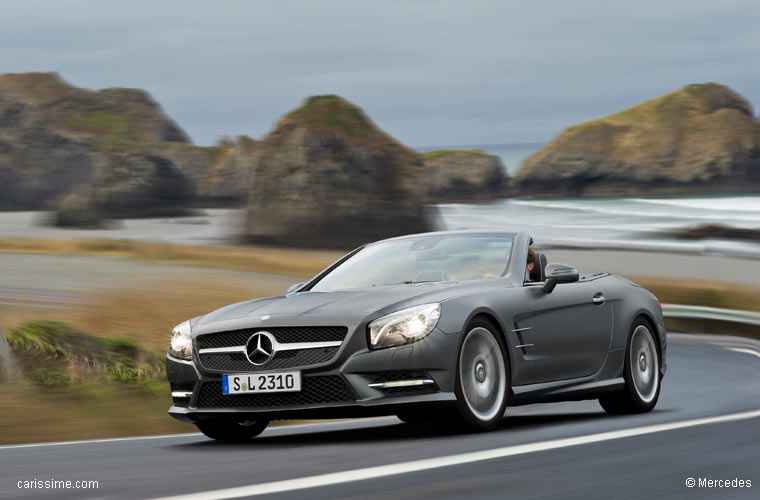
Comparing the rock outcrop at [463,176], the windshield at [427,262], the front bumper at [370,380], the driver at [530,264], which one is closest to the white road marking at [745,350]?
the driver at [530,264]

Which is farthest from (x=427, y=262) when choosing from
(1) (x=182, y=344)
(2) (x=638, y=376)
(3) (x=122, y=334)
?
(3) (x=122, y=334)

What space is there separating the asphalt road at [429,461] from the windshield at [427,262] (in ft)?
3.44

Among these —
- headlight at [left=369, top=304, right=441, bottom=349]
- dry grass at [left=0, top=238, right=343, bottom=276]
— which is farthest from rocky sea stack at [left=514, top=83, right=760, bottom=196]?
headlight at [left=369, top=304, right=441, bottom=349]

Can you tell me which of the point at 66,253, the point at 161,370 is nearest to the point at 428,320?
the point at 161,370

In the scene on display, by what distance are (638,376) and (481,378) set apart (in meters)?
2.39

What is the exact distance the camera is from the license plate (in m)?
7.39

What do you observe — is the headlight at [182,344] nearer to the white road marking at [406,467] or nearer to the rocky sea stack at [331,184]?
the white road marking at [406,467]

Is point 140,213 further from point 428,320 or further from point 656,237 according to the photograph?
point 428,320

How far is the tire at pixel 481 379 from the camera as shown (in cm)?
750

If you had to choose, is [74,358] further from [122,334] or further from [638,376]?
[638,376]

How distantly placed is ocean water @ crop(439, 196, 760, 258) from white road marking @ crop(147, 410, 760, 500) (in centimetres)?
6504

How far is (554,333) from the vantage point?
338 inches

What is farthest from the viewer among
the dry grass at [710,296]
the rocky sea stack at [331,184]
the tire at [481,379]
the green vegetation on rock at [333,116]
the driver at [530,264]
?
the green vegetation on rock at [333,116]

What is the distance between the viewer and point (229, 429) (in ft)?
27.3
